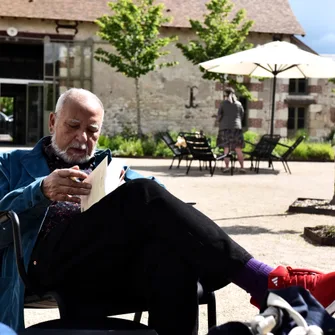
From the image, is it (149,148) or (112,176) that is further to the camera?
(149,148)

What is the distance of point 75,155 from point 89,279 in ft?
2.06

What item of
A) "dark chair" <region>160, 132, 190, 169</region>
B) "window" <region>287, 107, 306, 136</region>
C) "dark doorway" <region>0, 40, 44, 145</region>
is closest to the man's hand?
"dark chair" <region>160, 132, 190, 169</region>

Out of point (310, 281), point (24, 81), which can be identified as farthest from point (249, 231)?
point (24, 81)

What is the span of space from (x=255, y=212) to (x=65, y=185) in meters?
6.78

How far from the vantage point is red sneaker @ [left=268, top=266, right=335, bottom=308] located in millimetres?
2316

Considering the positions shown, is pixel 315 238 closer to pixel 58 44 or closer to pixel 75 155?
pixel 75 155

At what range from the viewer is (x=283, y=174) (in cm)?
1592

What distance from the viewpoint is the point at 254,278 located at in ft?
7.93

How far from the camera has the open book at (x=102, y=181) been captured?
7.93 ft

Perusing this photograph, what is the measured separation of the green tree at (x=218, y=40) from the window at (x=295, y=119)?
403 centimetres

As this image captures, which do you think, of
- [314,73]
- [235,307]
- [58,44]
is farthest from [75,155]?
[58,44]

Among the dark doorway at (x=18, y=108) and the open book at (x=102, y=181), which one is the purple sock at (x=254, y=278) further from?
the dark doorway at (x=18, y=108)

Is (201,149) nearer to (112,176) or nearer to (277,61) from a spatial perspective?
(277,61)

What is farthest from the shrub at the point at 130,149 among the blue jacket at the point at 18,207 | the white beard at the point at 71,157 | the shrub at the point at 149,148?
the blue jacket at the point at 18,207
